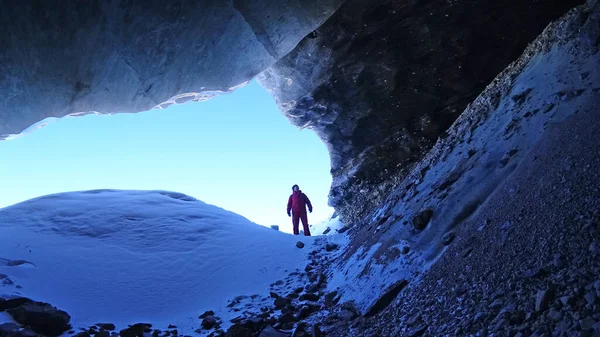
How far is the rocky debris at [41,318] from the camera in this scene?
423 cm

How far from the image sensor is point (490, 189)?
417 centimetres

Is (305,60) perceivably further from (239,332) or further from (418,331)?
(418,331)

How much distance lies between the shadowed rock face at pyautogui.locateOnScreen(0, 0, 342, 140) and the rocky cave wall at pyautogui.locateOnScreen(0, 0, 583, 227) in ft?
0.06

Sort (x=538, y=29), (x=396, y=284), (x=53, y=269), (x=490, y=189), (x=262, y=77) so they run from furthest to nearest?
(x=262, y=77) < (x=538, y=29) < (x=53, y=269) < (x=490, y=189) < (x=396, y=284)

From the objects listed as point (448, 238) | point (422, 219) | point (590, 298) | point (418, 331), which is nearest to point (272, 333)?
point (418, 331)

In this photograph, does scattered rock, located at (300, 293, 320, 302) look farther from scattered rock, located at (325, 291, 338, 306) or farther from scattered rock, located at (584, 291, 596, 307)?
scattered rock, located at (584, 291, 596, 307)

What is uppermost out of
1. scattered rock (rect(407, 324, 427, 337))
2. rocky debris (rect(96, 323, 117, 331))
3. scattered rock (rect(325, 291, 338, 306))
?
rocky debris (rect(96, 323, 117, 331))

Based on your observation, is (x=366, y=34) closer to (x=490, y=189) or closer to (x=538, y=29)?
(x=538, y=29)

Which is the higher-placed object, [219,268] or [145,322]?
[219,268]

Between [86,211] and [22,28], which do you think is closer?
[22,28]

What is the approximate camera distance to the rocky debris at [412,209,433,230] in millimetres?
4531

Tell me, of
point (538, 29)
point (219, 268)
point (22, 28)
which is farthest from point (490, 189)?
point (22, 28)

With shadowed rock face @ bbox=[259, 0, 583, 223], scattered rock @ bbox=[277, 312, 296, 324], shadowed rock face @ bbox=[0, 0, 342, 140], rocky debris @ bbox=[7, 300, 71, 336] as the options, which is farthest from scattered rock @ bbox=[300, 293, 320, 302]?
shadowed rock face @ bbox=[0, 0, 342, 140]

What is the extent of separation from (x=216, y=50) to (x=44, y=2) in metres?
2.77
